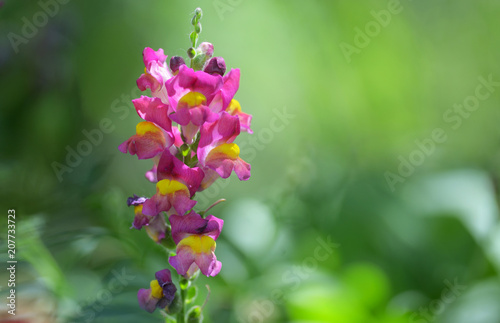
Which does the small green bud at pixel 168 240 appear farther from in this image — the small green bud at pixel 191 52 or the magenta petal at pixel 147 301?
the small green bud at pixel 191 52

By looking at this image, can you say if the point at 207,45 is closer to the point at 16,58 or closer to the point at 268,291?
the point at 268,291
